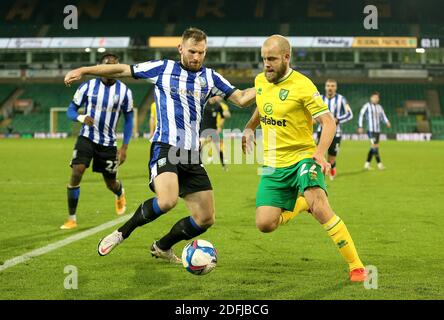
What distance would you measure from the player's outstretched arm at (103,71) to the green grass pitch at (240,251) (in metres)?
1.79

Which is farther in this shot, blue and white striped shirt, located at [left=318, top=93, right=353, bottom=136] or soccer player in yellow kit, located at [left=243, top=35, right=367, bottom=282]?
blue and white striped shirt, located at [left=318, top=93, right=353, bottom=136]

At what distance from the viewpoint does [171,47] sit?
175ft

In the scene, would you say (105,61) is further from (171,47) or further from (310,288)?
(171,47)

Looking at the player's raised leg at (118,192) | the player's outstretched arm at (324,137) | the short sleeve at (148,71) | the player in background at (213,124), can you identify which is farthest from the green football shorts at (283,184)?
the player in background at (213,124)

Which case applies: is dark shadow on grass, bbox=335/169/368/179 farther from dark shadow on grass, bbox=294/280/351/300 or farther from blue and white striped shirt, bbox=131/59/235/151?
dark shadow on grass, bbox=294/280/351/300

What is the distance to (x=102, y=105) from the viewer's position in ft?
30.9

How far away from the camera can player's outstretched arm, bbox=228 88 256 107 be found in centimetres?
649

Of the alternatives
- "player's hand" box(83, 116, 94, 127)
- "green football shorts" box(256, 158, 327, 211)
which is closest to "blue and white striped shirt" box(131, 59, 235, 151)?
"green football shorts" box(256, 158, 327, 211)

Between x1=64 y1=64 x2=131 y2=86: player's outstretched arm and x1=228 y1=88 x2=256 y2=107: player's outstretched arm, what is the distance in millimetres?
1052

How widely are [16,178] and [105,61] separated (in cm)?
899

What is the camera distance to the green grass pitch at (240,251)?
548 centimetres

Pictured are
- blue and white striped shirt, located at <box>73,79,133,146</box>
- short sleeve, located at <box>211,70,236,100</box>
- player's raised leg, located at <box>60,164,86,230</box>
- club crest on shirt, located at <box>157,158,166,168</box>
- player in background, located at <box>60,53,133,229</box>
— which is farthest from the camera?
blue and white striped shirt, located at <box>73,79,133,146</box>

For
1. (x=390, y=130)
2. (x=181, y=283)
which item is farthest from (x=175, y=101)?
(x=390, y=130)

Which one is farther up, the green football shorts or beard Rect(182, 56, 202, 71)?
beard Rect(182, 56, 202, 71)
